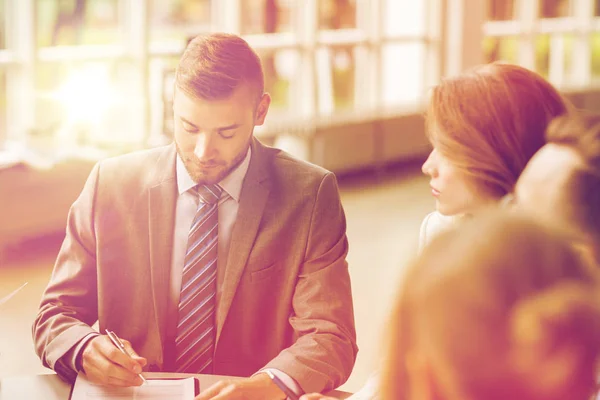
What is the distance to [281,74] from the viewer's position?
8234mm

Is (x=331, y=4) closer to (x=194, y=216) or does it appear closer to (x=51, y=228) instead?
(x=51, y=228)

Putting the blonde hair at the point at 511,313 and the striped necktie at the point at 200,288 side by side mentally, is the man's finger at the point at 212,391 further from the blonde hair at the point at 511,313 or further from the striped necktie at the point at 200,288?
the blonde hair at the point at 511,313

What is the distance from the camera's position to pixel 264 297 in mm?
1795

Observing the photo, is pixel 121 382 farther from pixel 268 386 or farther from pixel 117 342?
pixel 268 386

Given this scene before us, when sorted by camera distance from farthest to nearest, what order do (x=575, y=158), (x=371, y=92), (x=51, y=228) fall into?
(x=371, y=92), (x=51, y=228), (x=575, y=158)

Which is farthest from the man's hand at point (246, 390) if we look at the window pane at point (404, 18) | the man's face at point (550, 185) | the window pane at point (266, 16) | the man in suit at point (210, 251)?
the window pane at point (404, 18)

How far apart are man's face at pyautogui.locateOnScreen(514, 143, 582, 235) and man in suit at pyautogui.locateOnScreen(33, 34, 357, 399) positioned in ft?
2.22

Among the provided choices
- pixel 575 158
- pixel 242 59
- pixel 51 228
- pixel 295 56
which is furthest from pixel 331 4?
pixel 575 158

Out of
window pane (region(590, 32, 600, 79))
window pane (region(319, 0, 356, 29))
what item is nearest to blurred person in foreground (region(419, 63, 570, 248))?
window pane (region(319, 0, 356, 29))

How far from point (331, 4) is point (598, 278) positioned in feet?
26.8

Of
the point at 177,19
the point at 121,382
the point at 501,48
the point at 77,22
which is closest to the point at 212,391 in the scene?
the point at 121,382

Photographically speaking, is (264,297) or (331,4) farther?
(331,4)

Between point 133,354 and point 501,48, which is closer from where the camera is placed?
point 133,354

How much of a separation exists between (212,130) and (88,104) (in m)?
5.08
